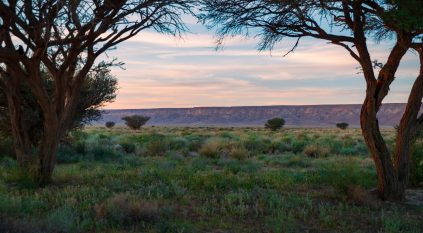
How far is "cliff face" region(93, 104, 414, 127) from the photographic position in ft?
472

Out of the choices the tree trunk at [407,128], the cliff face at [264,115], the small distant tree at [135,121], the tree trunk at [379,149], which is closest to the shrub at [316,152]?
the tree trunk at [407,128]

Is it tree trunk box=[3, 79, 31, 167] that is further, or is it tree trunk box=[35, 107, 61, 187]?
tree trunk box=[3, 79, 31, 167]

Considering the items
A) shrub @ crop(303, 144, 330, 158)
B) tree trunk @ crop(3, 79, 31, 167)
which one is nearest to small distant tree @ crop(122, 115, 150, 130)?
shrub @ crop(303, 144, 330, 158)

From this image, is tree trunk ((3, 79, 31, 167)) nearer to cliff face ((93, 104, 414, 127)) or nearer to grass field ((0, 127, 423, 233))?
grass field ((0, 127, 423, 233))

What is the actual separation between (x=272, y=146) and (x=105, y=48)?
57.5 feet

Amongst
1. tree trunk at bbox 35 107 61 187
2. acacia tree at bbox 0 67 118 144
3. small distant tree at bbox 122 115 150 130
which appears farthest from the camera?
small distant tree at bbox 122 115 150 130

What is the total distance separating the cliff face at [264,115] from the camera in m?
144

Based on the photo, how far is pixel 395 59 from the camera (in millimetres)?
10562

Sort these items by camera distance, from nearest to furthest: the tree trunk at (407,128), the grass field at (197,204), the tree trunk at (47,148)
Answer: the grass field at (197,204)
the tree trunk at (407,128)
the tree trunk at (47,148)

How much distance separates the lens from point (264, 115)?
15425cm

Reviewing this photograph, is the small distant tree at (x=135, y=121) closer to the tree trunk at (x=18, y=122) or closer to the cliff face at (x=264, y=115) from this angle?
the cliff face at (x=264, y=115)

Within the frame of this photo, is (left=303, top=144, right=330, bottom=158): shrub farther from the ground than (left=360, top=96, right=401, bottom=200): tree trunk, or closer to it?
closer to it

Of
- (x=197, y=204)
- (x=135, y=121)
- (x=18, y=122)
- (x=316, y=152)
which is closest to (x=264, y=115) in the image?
(x=135, y=121)

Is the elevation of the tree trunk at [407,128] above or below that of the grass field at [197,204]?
above
